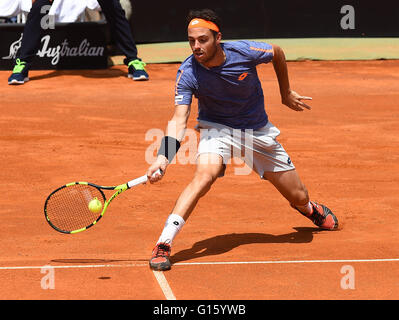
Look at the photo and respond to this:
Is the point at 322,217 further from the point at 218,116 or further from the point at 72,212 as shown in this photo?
the point at 72,212

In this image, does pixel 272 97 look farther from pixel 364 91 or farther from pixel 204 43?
pixel 204 43

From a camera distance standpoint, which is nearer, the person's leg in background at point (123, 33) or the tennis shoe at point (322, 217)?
the tennis shoe at point (322, 217)

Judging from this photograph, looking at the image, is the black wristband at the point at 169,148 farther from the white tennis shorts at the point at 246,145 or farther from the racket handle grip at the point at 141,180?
the white tennis shorts at the point at 246,145

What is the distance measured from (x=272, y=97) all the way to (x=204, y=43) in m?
7.03

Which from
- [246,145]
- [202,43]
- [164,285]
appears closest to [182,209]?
[164,285]

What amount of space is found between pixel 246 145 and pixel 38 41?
8.15 metres

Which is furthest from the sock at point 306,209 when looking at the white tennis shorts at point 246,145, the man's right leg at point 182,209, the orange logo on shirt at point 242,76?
the orange logo on shirt at point 242,76

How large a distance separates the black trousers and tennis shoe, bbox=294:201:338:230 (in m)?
7.63

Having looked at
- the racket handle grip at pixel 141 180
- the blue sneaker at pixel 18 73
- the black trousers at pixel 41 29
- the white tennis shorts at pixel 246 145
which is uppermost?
the black trousers at pixel 41 29

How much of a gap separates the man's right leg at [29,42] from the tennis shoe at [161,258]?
27.0ft

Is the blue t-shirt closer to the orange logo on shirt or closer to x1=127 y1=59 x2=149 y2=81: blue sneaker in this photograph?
the orange logo on shirt

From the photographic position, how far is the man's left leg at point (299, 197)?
266 inches

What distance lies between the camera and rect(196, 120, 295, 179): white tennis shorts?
6469 mm

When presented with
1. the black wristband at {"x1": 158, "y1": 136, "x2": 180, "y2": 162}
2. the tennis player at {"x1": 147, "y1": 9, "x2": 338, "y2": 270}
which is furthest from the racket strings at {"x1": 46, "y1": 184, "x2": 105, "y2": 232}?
the black wristband at {"x1": 158, "y1": 136, "x2": 180, "y2": 162}
